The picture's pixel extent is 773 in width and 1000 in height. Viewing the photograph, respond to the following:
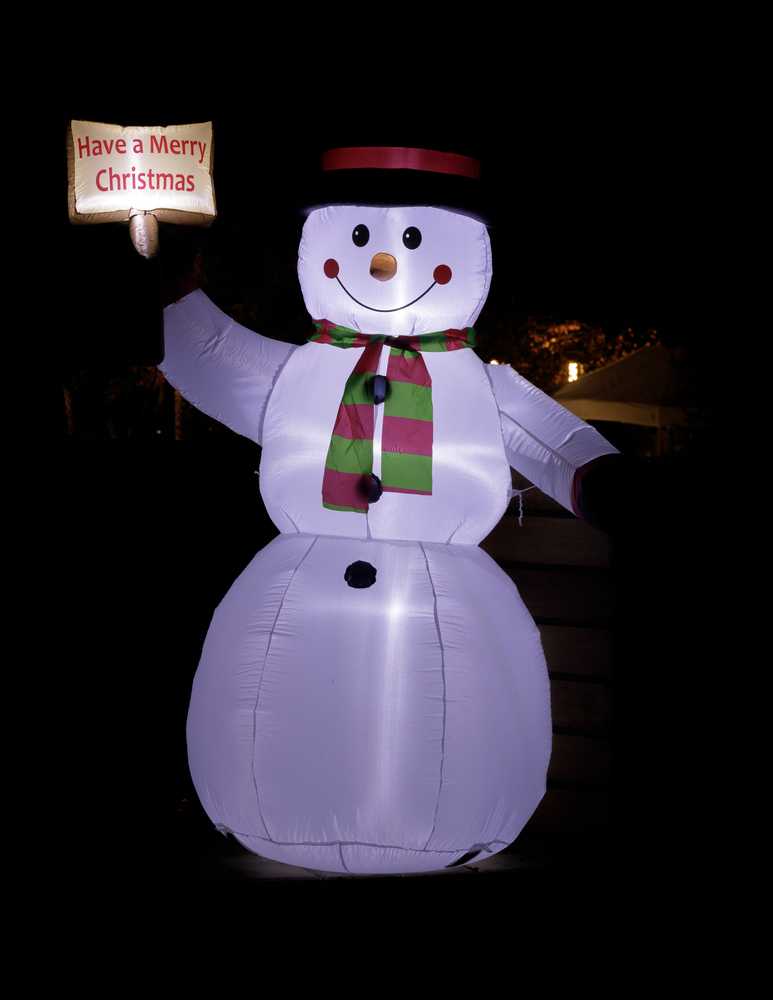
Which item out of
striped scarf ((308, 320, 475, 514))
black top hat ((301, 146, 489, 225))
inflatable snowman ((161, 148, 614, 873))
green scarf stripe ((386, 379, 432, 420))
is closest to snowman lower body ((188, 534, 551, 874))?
inflatable snowman ((161, 148, 614, 873))

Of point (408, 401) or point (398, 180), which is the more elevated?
point (398, 180)

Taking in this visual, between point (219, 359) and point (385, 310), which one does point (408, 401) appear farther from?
point (219, 359)

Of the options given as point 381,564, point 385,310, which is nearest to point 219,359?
point 385,310

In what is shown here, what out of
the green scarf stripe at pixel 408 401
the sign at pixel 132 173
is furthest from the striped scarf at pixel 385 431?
the sign at pixel 132 173

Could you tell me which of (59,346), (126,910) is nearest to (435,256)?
(126,910)

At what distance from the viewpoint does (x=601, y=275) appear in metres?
4.73

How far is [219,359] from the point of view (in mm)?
3555

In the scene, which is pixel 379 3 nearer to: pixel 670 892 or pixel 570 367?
pixel 670 892

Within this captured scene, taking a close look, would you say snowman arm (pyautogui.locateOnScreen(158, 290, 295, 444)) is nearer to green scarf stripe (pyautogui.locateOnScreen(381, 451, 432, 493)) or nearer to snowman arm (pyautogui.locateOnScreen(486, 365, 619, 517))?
green scarf stripe (pyautogui.locateOnScreen(381, 451, 432, 493))

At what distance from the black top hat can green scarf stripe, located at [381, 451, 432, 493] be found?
0.80 metres

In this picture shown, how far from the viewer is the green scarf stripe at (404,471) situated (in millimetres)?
3195

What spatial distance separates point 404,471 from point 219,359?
82 cm

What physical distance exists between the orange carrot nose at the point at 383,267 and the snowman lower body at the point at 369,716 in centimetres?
84

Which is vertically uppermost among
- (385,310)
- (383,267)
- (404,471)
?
(383,267)
